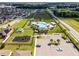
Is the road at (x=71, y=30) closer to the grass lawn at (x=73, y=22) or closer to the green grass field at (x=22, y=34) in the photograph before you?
the grass lawn at (x=73, y=22)

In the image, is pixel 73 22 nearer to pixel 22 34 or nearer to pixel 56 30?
pixel 56 30

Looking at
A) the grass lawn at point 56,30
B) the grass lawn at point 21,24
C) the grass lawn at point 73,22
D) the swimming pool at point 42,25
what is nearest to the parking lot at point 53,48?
the grass lawn at point 56,30

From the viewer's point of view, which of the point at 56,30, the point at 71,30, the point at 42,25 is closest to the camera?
the point at 42,25

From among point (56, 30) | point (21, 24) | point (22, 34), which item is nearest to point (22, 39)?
point (22, 34)

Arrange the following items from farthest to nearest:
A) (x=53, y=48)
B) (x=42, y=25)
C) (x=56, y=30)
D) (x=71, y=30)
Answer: (x=71, y=30) < (x=56, y=30) < (x=42, y=25) < (x=53, y=48)

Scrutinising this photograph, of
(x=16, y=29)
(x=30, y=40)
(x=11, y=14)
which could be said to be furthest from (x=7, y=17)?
(x=30, y=40)

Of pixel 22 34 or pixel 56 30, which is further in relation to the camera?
pixel 56 30

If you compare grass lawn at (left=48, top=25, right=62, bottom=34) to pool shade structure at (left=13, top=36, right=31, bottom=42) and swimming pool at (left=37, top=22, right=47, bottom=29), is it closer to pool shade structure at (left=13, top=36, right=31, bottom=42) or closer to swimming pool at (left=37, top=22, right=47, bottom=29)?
swimming pool at (left=37, top=22, right=47, bottom=29)

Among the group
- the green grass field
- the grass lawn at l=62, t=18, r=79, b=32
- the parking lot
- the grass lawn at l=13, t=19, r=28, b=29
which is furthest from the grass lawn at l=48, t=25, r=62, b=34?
the grass lawn at l=13, t=19, r=28, b=29

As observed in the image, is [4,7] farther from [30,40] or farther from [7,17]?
[30,40]

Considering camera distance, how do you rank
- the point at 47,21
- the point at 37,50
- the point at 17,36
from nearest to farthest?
the point at 37,50, the point at 17,36, the point at 47,21
